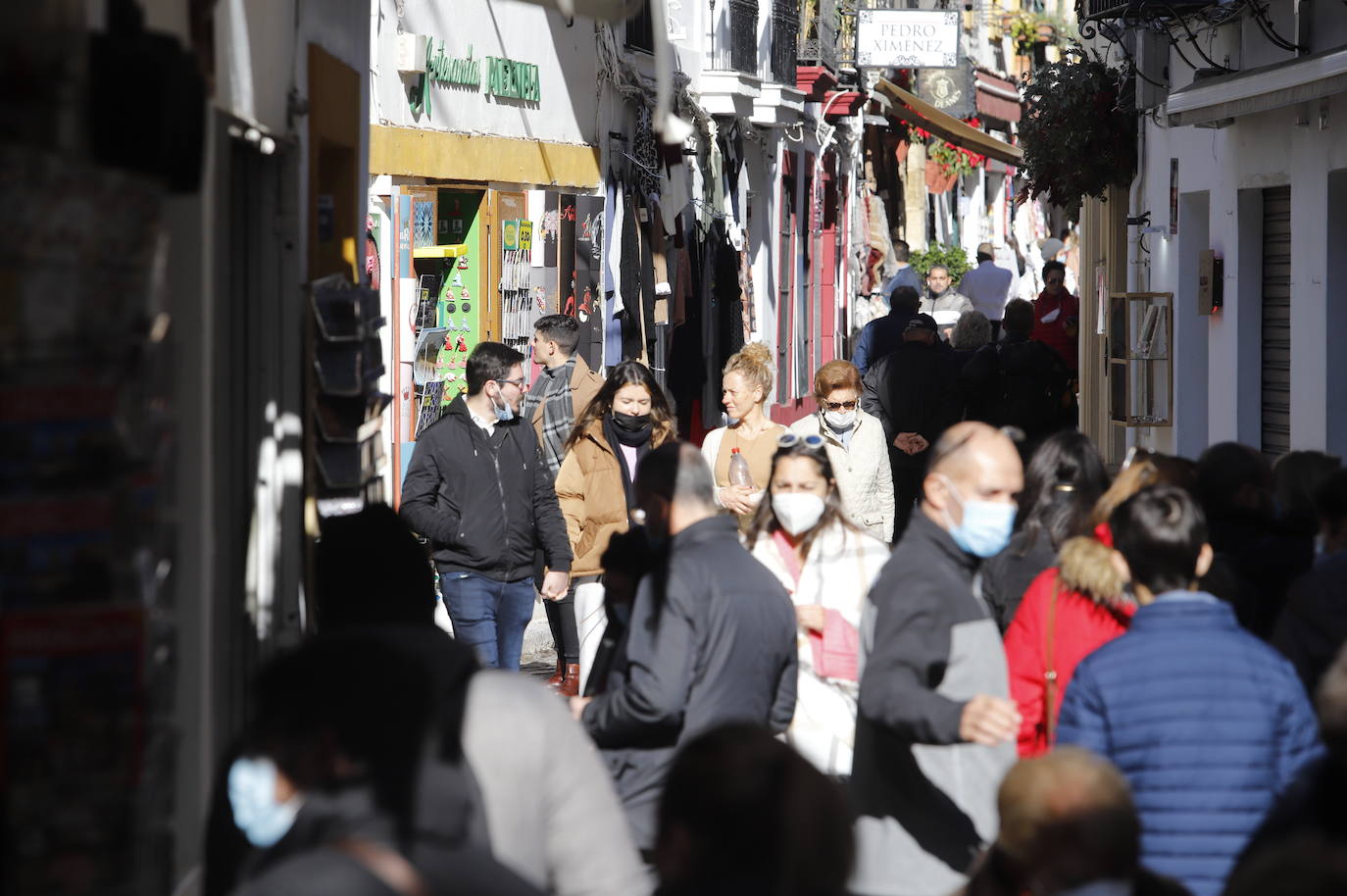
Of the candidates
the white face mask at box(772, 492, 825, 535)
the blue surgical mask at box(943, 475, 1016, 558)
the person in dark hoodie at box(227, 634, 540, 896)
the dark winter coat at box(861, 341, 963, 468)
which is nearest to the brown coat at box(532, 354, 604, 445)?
the dark winter coat at box(861, 341, 963, 468)

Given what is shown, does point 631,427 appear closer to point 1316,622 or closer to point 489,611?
point 489,611

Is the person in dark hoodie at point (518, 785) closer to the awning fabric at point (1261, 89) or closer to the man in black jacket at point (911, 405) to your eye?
the awning fabric at point (1261, 89)

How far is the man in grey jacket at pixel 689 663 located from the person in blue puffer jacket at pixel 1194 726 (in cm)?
89

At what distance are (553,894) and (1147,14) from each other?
12.3 meters

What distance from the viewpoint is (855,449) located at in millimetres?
10094

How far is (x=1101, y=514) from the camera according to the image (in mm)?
6285

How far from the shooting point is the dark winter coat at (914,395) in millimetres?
12281

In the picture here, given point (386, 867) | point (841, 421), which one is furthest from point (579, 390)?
point (386, 867)

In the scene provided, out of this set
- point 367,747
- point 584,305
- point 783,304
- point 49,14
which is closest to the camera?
point 367,747

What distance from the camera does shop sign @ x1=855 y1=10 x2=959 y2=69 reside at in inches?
1056

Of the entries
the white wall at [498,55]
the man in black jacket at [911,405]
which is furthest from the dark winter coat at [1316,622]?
the white wall at [498,55]

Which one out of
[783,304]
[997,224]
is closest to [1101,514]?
[783,304]

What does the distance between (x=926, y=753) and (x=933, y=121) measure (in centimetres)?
2744

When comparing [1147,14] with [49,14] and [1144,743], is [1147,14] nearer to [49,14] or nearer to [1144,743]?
[1144,743]
